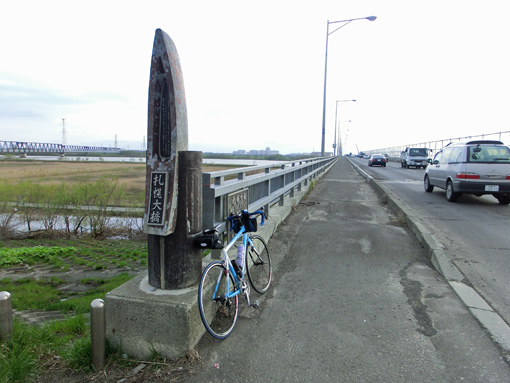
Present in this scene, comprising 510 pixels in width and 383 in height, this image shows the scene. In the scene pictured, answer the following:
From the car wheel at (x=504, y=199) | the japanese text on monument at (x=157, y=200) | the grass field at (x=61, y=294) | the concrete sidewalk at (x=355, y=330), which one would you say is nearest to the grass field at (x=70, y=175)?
the grass field at (x=61, y=294)

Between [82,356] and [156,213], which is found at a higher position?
[156,213]

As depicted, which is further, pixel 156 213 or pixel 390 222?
pixel 390 222

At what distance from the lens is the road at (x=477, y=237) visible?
4.56 metres

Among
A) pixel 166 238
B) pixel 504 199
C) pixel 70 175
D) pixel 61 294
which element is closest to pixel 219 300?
pixel 166 238

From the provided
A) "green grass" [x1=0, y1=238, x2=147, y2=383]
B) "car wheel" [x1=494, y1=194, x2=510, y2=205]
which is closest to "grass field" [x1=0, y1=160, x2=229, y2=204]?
"green grass" [x1=0, y1=238, x2=147, y2=383]

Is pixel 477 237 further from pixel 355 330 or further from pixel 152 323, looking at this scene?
pixel 152 323

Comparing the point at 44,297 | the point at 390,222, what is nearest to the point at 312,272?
the point at 390,222

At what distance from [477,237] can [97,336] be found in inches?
283

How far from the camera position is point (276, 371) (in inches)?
107

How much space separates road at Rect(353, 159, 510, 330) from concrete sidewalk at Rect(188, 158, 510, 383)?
1.61 ft

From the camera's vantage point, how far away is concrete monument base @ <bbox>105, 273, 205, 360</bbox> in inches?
111

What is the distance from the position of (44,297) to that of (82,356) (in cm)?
423

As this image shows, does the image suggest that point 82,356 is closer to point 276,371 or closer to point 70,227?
point 276,371

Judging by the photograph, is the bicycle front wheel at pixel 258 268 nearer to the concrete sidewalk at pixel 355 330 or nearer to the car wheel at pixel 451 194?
the concrete sidewalk at pixel 355 330
